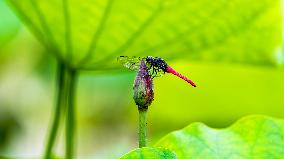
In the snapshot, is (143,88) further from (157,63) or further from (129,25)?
(129,25)

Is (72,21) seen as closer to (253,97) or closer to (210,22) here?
(210,22)

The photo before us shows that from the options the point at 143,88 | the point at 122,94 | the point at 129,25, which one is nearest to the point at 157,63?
the point at 143,88

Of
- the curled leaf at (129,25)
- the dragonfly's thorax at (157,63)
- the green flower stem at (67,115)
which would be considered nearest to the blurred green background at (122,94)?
the curled leaf at (129,25)

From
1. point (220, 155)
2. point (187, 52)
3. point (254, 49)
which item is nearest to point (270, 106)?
point (254, 49)

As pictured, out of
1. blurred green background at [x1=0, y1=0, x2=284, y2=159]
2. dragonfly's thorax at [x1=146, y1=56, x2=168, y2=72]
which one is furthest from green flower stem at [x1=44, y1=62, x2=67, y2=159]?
dragonfly's thorax at [x1=146, y1=56, x2=168, y2=72]

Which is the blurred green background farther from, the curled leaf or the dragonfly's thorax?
the dragonfly's thorax
